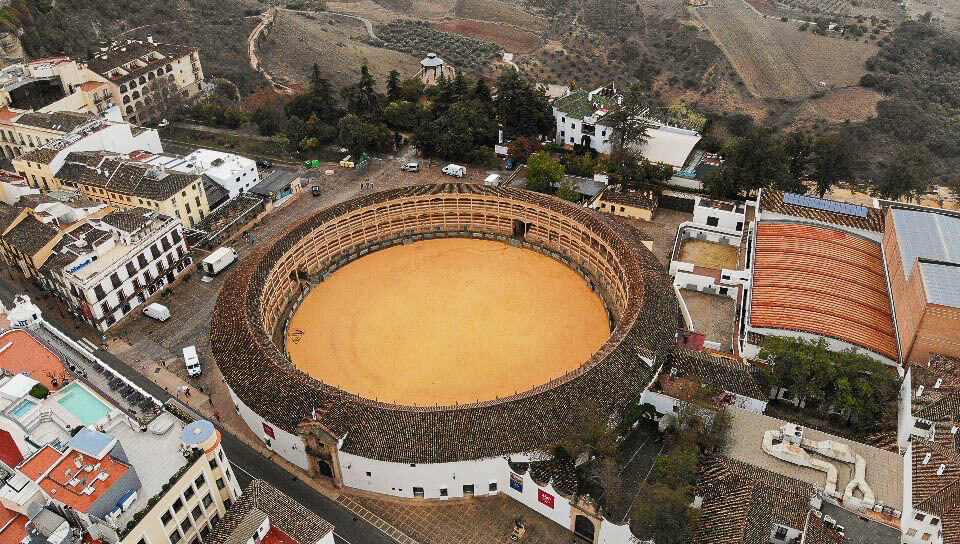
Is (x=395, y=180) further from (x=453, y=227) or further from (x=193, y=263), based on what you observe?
(x=193, y=263)

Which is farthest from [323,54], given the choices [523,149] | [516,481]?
Answer: [516,481]

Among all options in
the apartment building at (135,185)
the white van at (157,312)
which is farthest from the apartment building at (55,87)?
the white van at (157,312)

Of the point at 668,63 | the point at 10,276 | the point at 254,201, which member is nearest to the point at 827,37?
the point at 668,63

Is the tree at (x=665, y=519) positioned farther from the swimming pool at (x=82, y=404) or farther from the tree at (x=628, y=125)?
the tree at (x=628, y=125)

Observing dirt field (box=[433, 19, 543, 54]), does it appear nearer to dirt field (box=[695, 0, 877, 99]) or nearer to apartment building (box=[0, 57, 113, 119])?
dirt field (box=[695, 0, 877, 99])

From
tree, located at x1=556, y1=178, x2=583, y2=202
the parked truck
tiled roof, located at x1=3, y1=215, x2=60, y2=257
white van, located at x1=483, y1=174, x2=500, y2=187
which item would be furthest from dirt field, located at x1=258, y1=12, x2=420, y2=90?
tiled roof, located at x1=3, y1=215, x2=60, y2=257

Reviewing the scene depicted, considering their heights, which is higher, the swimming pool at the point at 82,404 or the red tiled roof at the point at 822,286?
the swimming pool at the point at 82,404
